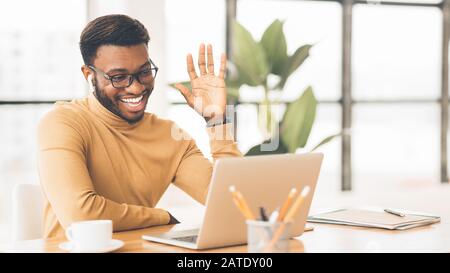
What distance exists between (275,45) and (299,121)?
0.42m

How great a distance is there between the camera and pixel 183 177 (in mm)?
2422

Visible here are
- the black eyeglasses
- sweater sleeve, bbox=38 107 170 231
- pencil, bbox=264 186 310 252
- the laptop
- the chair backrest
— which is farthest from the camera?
the black eyeglasses

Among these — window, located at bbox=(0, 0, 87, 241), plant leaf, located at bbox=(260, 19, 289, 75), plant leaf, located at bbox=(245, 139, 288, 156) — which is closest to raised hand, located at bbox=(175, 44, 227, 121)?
plant leaf, located at bbox=(245, 139, 288, 156)

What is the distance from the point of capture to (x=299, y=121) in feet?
12.6

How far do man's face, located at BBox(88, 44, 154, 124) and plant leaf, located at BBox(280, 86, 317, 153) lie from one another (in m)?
1.67

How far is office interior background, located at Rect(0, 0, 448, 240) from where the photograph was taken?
150 inches

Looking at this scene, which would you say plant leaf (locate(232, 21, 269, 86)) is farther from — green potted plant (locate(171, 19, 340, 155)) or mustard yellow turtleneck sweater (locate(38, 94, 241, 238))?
mustard yellow turtleneck sweater (locate(38, 94, 241, 238))

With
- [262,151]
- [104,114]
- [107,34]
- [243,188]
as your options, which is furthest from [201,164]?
[262,151]

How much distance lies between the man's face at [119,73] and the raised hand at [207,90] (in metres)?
0.17

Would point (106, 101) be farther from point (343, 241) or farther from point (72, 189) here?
point (343, 241)

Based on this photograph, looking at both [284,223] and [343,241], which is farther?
[343,241]
